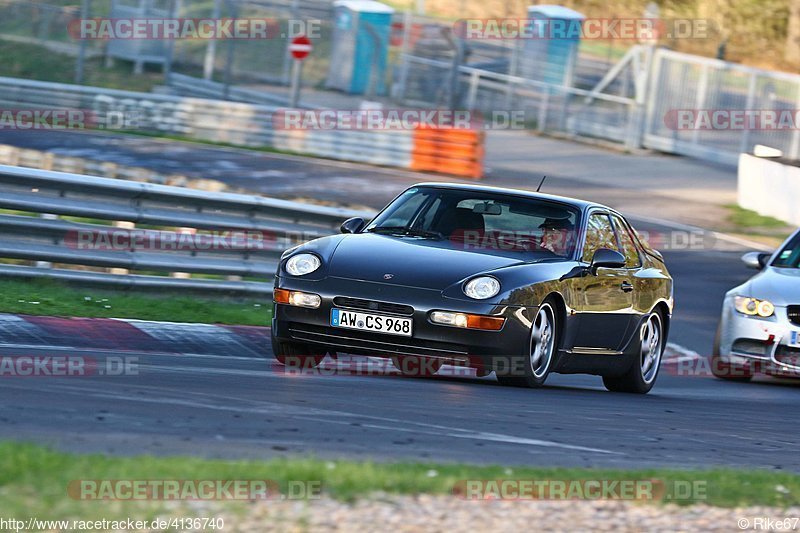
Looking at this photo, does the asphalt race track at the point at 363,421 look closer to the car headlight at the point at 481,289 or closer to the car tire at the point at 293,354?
the car tire at the point at 293,354

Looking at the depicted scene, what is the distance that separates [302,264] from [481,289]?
111cm

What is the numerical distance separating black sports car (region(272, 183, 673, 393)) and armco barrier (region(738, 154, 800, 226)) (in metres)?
13.2

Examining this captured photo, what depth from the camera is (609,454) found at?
260 inches

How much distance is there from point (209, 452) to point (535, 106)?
29.1m

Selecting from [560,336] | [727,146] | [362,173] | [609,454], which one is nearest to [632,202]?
[362,173]

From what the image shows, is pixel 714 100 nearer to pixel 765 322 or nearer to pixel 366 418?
pixel 765 322

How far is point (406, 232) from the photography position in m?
9.40

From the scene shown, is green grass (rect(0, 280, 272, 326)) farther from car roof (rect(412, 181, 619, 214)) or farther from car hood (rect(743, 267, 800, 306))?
car hood (rect(743, 267, 800, 306))

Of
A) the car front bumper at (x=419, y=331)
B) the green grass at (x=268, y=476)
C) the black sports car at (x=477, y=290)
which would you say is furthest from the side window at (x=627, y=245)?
the green grass at (x=268, y=476)

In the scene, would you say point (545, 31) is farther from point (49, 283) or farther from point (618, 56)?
point (49, 283)

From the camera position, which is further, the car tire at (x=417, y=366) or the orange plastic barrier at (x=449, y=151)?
the orange plastic barrier at (x=449, y=151)

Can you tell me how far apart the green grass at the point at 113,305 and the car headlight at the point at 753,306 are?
3.94m

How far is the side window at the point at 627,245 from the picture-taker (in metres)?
10.4

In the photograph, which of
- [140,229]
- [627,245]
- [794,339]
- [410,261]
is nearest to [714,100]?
[794,339]
